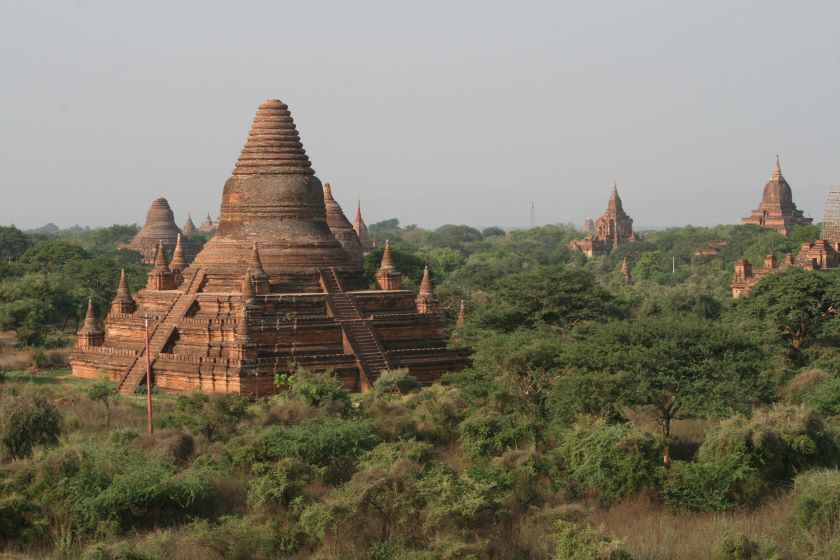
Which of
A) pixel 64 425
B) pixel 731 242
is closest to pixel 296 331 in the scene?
pixel 64 425

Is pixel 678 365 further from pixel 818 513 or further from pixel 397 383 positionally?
pixel 397 383

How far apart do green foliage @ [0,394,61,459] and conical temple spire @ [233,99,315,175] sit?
15.2m

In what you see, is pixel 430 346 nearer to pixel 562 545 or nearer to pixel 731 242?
pixel 562 545

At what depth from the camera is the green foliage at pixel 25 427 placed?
87.4 ft

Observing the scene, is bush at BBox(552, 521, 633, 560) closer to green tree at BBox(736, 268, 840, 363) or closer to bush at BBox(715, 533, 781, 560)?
bush at BBox(715, 533, 781, 560)

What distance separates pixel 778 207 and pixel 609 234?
798 inches

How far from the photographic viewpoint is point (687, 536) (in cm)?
2298

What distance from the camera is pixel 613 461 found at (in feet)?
82.4

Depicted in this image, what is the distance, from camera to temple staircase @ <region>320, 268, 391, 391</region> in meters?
36.2

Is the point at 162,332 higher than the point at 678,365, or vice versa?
the point at 162,332

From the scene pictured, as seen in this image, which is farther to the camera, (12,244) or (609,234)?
(609,234)

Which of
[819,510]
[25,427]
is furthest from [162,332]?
[819,510]

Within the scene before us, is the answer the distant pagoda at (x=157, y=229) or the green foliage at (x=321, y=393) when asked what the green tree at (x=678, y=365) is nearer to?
the green foliage at (x=321, y=393)

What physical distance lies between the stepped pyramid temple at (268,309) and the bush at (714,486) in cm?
1250
